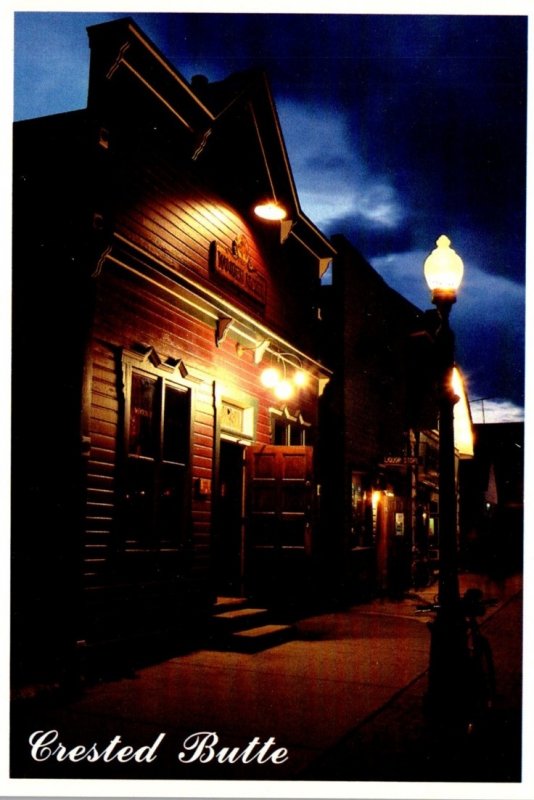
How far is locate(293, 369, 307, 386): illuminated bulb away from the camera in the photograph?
13217 millimetres

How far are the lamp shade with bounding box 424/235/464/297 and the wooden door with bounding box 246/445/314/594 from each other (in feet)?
17.0

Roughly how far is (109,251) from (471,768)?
19.8ft

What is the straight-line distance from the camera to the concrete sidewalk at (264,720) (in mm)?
5309

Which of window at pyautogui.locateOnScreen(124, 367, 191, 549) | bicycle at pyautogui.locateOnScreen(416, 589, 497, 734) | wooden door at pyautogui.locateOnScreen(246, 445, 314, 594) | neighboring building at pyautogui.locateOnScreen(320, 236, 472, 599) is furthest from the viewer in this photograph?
neighboring building at pyautogui.locateOnScreen(320, 236, 472, 599)

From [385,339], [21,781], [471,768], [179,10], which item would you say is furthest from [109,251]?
[385,339]

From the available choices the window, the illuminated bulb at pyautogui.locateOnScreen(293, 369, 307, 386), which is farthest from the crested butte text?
the illuminated bulb at pyautogui.locateOnScreen(293, 369, 307, 386)

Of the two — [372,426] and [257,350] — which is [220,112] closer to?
[257,350]

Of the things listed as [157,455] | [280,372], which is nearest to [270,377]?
[280,372]

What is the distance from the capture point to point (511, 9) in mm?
6312

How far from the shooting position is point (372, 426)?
60.9 ft

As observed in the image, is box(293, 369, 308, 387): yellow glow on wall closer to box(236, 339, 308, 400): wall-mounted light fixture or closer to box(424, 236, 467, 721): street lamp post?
box(236, 339, 308, 400): wall-mounted light fixture

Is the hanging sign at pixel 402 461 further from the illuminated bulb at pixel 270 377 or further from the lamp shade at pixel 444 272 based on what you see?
the lamp shade at pixel 444 272

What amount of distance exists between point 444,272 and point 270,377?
18.3ft

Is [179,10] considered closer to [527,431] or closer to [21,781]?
[527,431]
